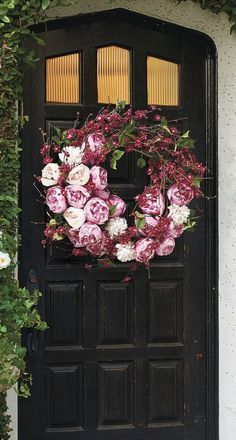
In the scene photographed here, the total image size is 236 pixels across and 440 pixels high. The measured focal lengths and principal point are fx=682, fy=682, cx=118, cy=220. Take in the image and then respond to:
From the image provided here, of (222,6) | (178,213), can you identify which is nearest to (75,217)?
(178,213)

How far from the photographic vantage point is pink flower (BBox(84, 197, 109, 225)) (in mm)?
3436

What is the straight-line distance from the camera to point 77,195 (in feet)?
11.2

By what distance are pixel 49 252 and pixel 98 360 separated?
683mm

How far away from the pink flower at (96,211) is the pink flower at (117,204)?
0.09m

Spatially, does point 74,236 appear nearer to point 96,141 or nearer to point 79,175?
point 79,175

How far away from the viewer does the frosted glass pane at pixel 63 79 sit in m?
3.88

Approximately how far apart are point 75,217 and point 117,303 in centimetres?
74

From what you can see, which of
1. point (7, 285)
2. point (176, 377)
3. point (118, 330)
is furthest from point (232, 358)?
point (7, 285)

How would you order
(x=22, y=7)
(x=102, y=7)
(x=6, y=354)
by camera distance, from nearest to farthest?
(x=6, y=354), (x=22, y=7), (x=102, y=7)

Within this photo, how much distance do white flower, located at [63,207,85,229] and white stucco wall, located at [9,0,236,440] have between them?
3.16ft

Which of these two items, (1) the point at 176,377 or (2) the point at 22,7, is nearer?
(2) the point at 22,7

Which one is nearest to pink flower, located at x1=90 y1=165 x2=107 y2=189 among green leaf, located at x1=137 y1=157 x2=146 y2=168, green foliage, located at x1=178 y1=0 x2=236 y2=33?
green leaf, located at x1=137 y1=157 x2=146 y2=168

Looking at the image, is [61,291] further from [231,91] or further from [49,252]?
[231,91]

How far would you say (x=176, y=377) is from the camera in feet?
13.2
